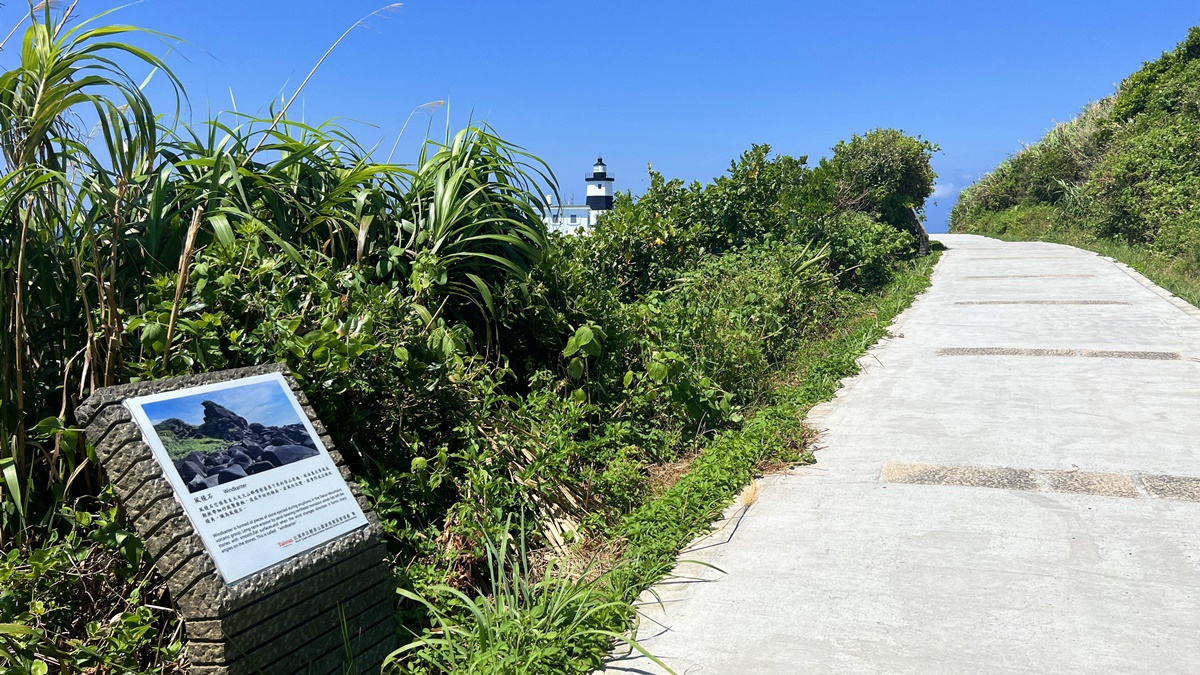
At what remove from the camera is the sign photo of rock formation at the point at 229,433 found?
266cm

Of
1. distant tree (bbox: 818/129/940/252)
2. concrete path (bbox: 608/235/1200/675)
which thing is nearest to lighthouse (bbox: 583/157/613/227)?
distant tree (bbox: 818/129/940/252)

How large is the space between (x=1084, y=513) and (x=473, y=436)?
308 cm

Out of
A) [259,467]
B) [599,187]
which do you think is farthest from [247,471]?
[599,187]

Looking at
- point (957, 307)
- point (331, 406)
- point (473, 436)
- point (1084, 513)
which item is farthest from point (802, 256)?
point (331, 406)

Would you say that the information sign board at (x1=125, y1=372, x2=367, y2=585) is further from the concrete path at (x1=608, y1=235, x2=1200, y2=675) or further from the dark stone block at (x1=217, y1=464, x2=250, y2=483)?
the concrete path at (x1=608, y1=235, x2=1200, y2=675)

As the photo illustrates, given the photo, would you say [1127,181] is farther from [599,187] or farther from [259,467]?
[259,467]

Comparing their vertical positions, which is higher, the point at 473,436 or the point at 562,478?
the point at 473,436

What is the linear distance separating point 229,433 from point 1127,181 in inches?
865

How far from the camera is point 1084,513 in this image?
4426 mm

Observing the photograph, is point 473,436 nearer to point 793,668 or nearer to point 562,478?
point 562,478

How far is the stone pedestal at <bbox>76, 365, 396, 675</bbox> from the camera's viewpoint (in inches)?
97.4

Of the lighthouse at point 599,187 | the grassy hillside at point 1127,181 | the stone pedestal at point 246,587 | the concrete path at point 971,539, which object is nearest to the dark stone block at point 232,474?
the stone pedestal at point 246,587

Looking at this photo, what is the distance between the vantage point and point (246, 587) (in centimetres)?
250

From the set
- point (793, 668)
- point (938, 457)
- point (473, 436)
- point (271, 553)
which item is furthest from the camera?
point (938, 457)
